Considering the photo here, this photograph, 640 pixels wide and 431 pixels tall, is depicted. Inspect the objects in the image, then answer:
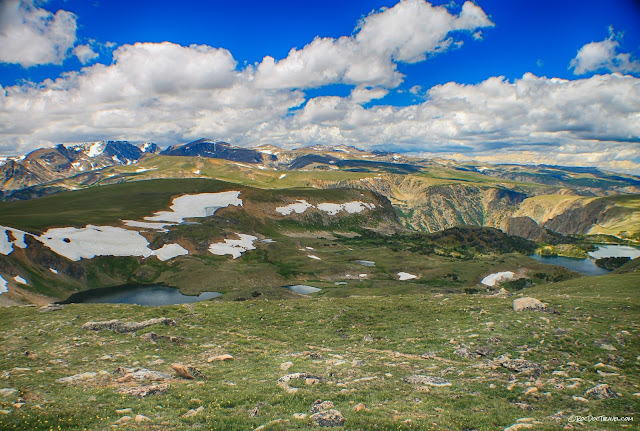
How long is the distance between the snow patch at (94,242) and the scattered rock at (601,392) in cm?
12984

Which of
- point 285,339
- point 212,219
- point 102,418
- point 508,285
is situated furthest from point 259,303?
point 212,219

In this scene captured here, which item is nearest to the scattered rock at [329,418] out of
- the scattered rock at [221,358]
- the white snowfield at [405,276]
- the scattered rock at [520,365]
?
the scattered rock at [221,358]

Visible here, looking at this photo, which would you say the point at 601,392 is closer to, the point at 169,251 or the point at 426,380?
the point at 426,380

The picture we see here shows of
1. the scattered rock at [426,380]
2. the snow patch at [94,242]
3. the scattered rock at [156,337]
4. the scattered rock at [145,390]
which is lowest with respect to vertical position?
the snow patch at [94,242]

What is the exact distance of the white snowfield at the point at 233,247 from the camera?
142 m

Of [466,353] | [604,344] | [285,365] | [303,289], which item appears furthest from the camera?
[303,289]

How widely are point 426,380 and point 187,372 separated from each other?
12599 millimetres

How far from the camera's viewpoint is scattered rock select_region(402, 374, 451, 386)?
59.0ft

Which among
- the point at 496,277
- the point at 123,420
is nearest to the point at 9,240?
the point at 123,420

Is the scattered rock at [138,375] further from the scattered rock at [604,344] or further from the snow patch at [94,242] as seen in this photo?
the snow patch at [94,242]

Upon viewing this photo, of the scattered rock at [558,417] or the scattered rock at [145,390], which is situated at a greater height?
the scattered rock at [558,417]

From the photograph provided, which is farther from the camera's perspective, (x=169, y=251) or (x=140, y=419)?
(x=169, y=251)

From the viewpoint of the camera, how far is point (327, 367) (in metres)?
21.0

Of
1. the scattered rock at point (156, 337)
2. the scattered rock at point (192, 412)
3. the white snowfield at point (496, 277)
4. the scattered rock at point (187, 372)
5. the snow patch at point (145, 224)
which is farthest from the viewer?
the snow patch at point (145, 224)
